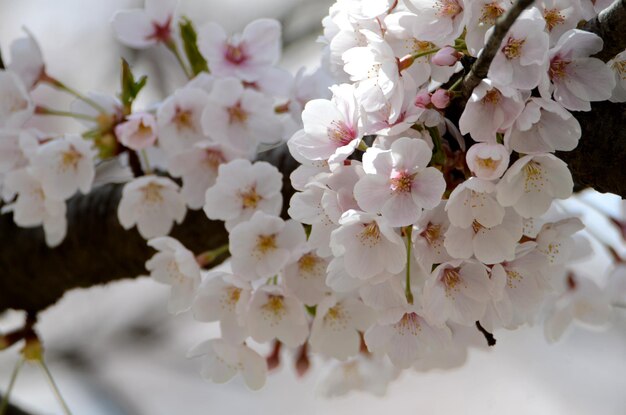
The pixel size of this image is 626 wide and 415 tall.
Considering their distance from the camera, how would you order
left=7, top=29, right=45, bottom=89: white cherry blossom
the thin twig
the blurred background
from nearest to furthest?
1. the thin twig
2. left=7, top=29, right=45, bottom=89: white cherry blossom
3. the blurred background

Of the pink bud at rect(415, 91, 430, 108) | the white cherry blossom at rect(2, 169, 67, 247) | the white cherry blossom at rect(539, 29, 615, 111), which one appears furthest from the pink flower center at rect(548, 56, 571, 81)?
the white cherry blossom at rect(2, 169, 67, 247)

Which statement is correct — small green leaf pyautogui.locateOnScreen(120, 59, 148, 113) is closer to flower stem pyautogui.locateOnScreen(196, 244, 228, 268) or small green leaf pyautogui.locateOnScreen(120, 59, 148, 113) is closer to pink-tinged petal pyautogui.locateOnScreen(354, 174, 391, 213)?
flower stem pyautogui.locateOnScreen(196, 244, 228, 268)

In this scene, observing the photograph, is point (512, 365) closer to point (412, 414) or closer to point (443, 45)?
point (412, 414)

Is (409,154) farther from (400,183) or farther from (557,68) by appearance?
(557,68)

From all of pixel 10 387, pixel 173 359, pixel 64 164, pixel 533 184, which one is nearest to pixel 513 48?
pixel 533 184

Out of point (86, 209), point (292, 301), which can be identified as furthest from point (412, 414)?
point (292, 301)
